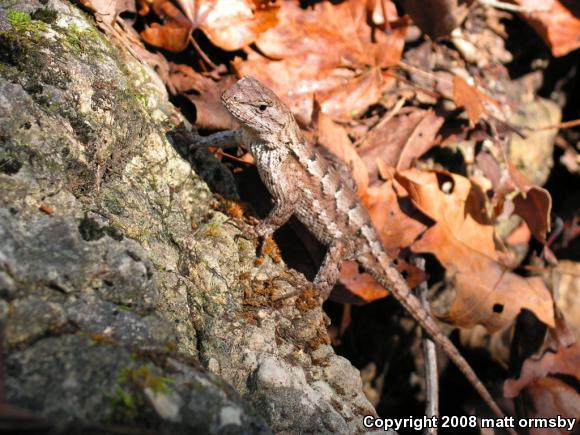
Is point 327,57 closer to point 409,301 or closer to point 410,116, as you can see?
point 410,116

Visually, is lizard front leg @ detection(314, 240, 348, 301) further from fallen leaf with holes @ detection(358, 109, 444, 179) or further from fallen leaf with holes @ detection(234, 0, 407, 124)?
fallen leaf with holes @ detection(234, 0, 407, 124)

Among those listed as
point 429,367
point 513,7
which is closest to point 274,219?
point 429,367

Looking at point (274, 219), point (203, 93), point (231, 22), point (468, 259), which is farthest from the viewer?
point (468, 259)

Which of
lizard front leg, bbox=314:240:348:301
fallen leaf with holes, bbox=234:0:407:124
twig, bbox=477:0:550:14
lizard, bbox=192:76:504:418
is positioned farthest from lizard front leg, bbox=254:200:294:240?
twig, bbox=477:0:550:14

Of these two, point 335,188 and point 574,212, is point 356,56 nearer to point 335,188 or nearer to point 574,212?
point 335,188

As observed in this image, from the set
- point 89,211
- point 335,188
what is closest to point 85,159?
point 89,211
